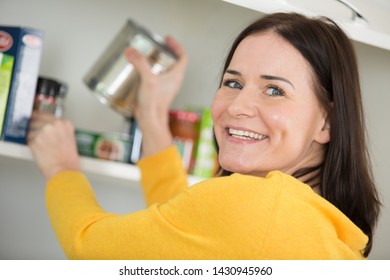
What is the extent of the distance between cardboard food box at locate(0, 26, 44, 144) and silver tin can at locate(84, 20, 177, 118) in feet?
0.53

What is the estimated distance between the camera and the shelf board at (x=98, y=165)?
4.14ft

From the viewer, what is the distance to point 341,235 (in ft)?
2.89

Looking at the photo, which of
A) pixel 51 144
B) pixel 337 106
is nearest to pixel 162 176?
pixel 51 144

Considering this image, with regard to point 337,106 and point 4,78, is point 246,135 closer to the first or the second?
point 337,106

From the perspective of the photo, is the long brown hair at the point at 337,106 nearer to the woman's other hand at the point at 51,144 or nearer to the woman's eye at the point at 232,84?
the woman's eye at the point at 232,84

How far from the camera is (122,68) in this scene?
4.54 ft

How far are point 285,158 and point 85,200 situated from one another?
35 cm

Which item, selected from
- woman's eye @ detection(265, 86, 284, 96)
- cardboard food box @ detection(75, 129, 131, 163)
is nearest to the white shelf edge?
woman's eye @ detection(265, 86, 284, 96)

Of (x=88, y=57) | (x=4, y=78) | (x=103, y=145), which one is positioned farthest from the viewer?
(x=88, y=57)

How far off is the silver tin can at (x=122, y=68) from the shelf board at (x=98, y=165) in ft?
0.51

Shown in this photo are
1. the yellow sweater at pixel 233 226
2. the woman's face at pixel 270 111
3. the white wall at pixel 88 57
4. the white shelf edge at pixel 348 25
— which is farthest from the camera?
the white wall at pixel 88 57

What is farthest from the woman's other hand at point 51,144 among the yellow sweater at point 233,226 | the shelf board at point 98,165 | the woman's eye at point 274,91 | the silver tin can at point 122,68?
the woman's eye at point 274,91

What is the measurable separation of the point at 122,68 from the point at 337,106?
1.96ft

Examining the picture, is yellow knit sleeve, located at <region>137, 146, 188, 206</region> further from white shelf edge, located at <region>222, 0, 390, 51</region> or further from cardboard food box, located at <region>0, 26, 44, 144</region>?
white shelf edge, located at <region>222, 0, 390, 51</region>
